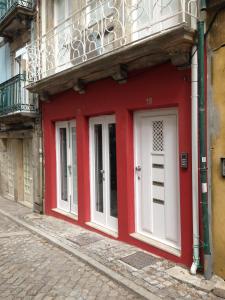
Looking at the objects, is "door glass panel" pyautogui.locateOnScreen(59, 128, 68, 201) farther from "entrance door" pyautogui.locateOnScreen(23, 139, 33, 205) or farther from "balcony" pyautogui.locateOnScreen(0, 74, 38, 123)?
"entrance door" pyautogui.locateOnScreen(23, 139, 33, 205)

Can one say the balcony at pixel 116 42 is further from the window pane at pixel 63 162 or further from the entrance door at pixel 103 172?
the window pane at pixel 63 162

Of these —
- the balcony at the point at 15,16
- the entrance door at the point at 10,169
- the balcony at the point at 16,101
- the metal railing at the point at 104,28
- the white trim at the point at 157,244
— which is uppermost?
the balcony at the point at 15,16

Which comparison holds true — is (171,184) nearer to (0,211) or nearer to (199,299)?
(199,299)

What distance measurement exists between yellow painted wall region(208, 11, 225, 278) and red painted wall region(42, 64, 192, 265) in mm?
451

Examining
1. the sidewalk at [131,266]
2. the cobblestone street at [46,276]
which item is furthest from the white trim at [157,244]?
the cobblestone street at [46,276]

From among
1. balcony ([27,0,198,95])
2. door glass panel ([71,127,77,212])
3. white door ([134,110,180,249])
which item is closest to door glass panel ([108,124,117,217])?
white door ([134,110,180,249])

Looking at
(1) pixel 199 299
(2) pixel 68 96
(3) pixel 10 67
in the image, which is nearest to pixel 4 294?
(1) pixel 199 299

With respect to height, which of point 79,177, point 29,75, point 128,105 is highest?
point 29,75

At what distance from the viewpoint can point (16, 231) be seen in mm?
8344

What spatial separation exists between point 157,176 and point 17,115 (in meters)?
5.28

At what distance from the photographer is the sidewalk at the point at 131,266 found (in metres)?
4.80

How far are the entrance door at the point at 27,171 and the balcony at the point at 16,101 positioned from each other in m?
0.94

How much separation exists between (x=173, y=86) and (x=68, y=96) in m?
3.56

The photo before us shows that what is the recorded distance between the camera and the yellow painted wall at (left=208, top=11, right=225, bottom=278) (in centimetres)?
490
